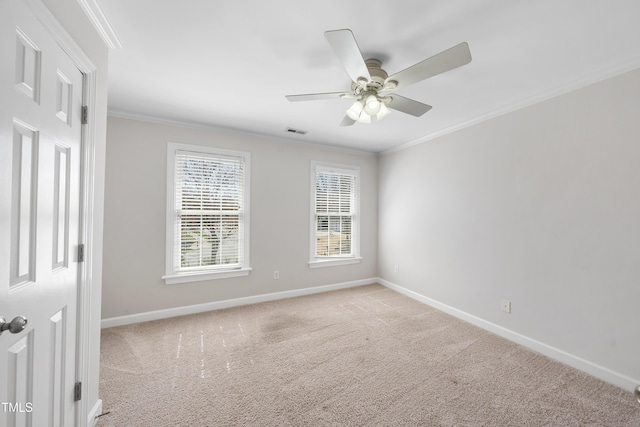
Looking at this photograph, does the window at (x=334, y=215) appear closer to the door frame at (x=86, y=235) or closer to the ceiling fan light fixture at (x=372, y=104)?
the ceiling fan light fixture at (x=372, y=104)

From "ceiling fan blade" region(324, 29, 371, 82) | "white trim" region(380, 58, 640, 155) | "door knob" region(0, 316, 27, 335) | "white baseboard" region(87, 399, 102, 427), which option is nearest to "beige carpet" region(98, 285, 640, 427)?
"white baseboard" region(87, 399, 102, 427)

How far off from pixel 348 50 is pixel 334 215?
304cm

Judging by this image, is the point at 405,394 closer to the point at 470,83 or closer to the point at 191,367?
the point at 191,367

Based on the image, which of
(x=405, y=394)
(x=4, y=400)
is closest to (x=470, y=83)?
(x=405, y=394)

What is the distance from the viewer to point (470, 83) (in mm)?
2258

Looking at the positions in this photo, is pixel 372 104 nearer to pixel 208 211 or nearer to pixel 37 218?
pixel 37 218

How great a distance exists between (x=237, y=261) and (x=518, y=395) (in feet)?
10.5

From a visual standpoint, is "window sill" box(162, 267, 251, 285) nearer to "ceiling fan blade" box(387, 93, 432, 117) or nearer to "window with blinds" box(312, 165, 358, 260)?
"window with blinds" box(312, 165, 358, 260)

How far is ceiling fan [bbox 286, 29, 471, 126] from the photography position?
4.53 ft

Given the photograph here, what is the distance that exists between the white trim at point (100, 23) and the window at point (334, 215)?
2732mm

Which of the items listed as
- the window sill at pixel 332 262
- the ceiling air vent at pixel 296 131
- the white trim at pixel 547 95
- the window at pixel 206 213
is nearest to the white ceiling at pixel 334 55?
the white trim at pixel 547 95

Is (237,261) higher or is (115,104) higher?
(115,104)

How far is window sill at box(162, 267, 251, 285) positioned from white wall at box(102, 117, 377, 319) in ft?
0.24

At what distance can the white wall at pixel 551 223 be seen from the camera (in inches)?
77.8
